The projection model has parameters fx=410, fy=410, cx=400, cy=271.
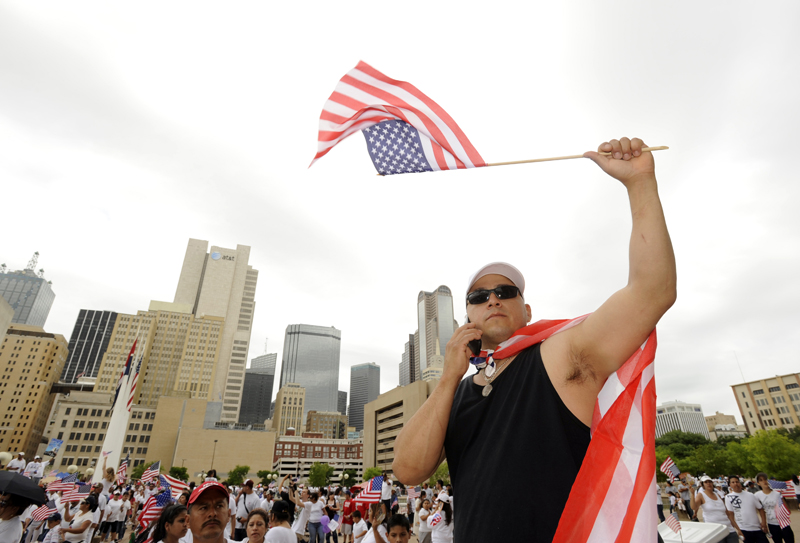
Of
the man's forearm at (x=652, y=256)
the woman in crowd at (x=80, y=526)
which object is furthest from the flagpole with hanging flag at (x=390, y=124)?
the woman in crowd at (x=80, y=526)

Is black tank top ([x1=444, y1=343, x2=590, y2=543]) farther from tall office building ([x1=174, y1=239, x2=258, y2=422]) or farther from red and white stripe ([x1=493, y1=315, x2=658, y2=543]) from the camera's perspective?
tall office building ([x1=174, y1=239, x2=258, y2=422])

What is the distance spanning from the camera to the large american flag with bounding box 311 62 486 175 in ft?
11.7

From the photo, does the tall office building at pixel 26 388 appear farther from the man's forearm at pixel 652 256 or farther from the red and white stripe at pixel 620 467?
the man's forearm at pixel 652 256

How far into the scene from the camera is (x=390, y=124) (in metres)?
3.78

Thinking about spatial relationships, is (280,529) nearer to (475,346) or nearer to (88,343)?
(475,346)

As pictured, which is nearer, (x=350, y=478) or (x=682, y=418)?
(x=350, y=478)

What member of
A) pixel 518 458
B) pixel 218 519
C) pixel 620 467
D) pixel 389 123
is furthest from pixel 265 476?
pixel 620 467

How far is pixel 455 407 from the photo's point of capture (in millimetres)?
2082

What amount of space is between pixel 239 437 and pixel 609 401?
10331 cm

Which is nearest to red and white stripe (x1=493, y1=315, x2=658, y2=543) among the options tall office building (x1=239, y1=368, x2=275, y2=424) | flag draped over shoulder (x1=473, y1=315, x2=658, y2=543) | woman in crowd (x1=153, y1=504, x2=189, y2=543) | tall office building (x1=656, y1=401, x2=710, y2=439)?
flag draped over shoulder (x1=473, y1=315, x2=658, y2=543)

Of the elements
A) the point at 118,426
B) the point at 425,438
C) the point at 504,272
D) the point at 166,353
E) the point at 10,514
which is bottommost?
the point at 10,514

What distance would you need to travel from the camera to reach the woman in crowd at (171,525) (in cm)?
518

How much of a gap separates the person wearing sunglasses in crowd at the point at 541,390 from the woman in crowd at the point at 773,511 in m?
11.9

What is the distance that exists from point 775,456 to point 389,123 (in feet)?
172
